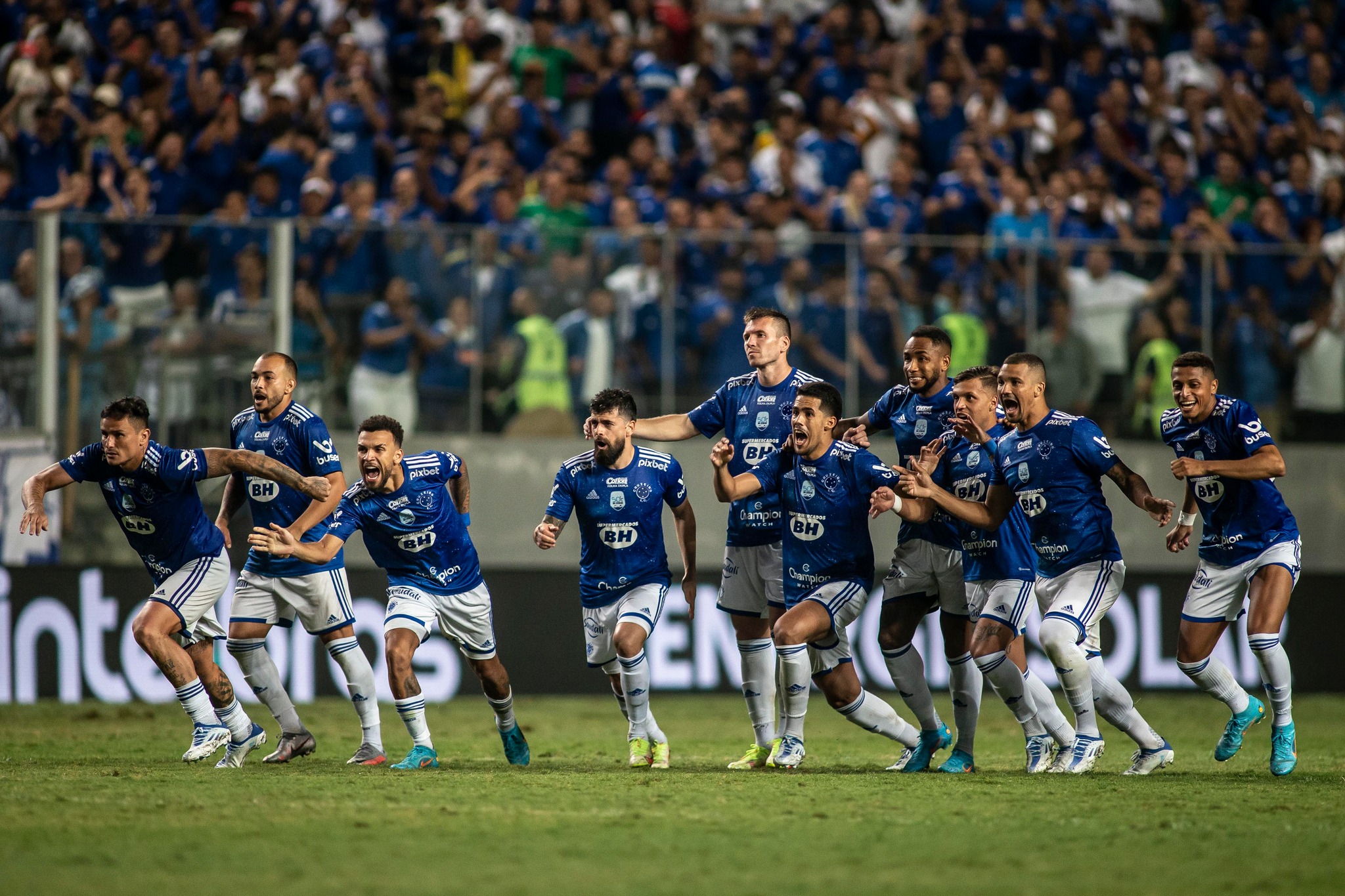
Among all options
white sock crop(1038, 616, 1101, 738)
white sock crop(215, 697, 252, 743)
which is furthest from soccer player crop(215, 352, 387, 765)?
white sock crop(1038, 616, 1101, 738)

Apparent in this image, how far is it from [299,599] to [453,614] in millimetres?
978

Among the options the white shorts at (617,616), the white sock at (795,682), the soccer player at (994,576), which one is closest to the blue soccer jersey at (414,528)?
the white shorts at (617,616)

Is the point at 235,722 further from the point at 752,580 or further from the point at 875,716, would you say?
the point at 875,716

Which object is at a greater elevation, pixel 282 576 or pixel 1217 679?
pixel 282 576

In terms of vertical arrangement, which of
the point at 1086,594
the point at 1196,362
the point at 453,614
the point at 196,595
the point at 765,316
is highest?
the point at 765,316

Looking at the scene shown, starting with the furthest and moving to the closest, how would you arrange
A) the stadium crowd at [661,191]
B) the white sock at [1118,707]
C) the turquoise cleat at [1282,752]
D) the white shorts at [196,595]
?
the stadium crowd at [661,191] < the white shorts at [196,595] < the white sock at [1118,707] < the turquoise cleat at [1282,752]

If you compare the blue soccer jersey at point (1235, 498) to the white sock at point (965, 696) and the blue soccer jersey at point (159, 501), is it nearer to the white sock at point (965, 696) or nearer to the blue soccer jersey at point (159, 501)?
the white sock at point (965, 696)

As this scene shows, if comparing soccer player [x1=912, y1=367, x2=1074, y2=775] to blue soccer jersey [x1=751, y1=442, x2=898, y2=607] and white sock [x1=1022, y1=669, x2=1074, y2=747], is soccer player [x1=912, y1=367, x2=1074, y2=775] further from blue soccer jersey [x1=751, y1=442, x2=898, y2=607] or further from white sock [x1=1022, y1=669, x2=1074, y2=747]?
blue soccer jersey [x1=751, y1=442, x2=898, y2=607]

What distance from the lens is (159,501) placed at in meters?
9.04

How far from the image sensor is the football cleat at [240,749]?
8.84m

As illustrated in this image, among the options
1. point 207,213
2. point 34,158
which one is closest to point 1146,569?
point 207,213

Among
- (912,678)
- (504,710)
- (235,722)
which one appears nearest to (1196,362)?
(912,678)

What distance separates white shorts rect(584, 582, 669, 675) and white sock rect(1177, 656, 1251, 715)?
2.97 meters

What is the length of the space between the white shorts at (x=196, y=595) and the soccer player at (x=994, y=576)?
410 cm
